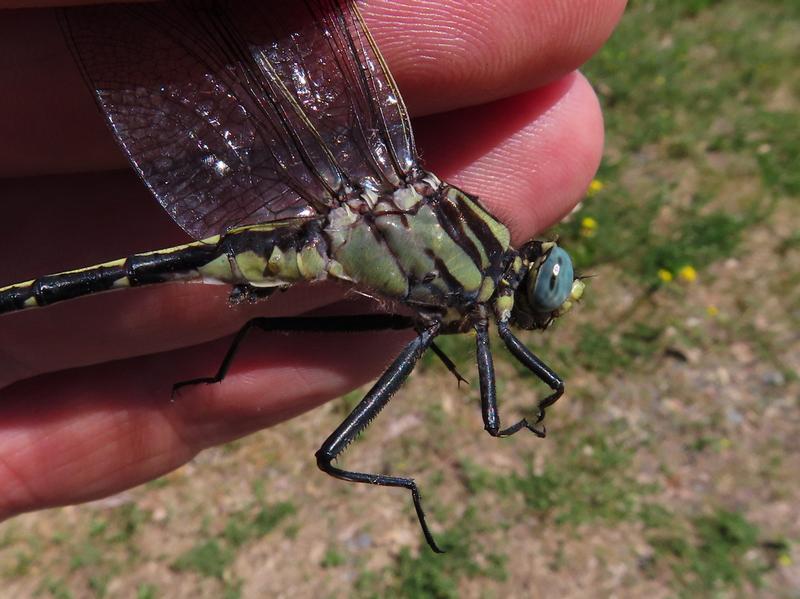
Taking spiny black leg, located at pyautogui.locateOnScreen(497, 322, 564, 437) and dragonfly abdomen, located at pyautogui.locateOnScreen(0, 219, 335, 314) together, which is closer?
dragonfly abdomen, located at pyautogui.locateOnScreen(0, 219, 335, 314)

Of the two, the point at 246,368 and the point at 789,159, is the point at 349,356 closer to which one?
the point at 246,368

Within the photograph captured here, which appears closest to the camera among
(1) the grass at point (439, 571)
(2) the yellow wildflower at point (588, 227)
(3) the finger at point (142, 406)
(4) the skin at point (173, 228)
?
(4) the skin at point (173, 228)

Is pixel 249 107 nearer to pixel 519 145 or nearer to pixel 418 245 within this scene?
pixel 418 245

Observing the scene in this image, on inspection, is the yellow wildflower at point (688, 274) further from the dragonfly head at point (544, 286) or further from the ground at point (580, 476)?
the dragonfly head at point (544, 286)

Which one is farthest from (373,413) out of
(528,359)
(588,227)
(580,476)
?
(588,227)

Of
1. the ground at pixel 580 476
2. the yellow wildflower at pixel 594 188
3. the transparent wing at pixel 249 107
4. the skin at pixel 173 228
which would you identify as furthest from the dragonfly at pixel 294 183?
the yellow wildflower at pixel 594 188

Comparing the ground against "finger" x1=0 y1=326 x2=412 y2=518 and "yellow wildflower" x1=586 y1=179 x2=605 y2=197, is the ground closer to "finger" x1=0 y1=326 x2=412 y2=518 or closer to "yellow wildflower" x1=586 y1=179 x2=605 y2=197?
"yellow wildflower" x1=586 y1=179 x2=605 y2=197

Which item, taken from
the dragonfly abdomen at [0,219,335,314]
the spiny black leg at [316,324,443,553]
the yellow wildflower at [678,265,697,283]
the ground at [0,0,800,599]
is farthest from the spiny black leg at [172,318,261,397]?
the yellow wildflower at [678,265,697,283]
